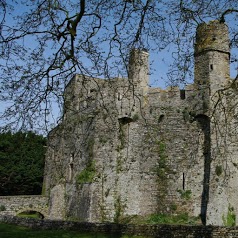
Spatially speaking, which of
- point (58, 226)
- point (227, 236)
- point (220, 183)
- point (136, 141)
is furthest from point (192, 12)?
point (136, 141)

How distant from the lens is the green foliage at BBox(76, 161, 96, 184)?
21.6m

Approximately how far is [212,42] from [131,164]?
7483mm

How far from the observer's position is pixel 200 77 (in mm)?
21969

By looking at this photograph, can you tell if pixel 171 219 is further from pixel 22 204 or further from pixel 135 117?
Result: pixel 22 204

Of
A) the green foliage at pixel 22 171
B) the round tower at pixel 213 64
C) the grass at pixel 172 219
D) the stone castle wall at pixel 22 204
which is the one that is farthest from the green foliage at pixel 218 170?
the green foliage at pixel 22 171

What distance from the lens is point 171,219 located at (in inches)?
823

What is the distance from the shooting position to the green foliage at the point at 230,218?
1920 cm

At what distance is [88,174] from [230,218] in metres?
7.27

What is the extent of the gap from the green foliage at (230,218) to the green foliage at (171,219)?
1544 mm

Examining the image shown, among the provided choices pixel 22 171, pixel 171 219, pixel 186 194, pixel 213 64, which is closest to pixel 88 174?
pixel 171 219

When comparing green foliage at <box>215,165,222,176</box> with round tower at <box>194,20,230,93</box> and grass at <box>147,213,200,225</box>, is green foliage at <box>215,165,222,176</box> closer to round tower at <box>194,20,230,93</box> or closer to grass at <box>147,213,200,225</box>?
grass at <box>147,213,200,225</box>

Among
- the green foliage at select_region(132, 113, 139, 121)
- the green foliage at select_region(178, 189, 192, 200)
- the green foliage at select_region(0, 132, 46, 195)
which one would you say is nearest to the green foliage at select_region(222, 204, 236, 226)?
the green foliage at select_region(178, 189, 192, 200)

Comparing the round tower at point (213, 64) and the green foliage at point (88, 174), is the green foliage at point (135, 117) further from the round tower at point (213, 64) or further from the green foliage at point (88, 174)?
the round tower at point (213, 64)

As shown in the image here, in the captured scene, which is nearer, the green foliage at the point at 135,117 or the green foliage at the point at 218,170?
the green foliage at the point at 218,170
